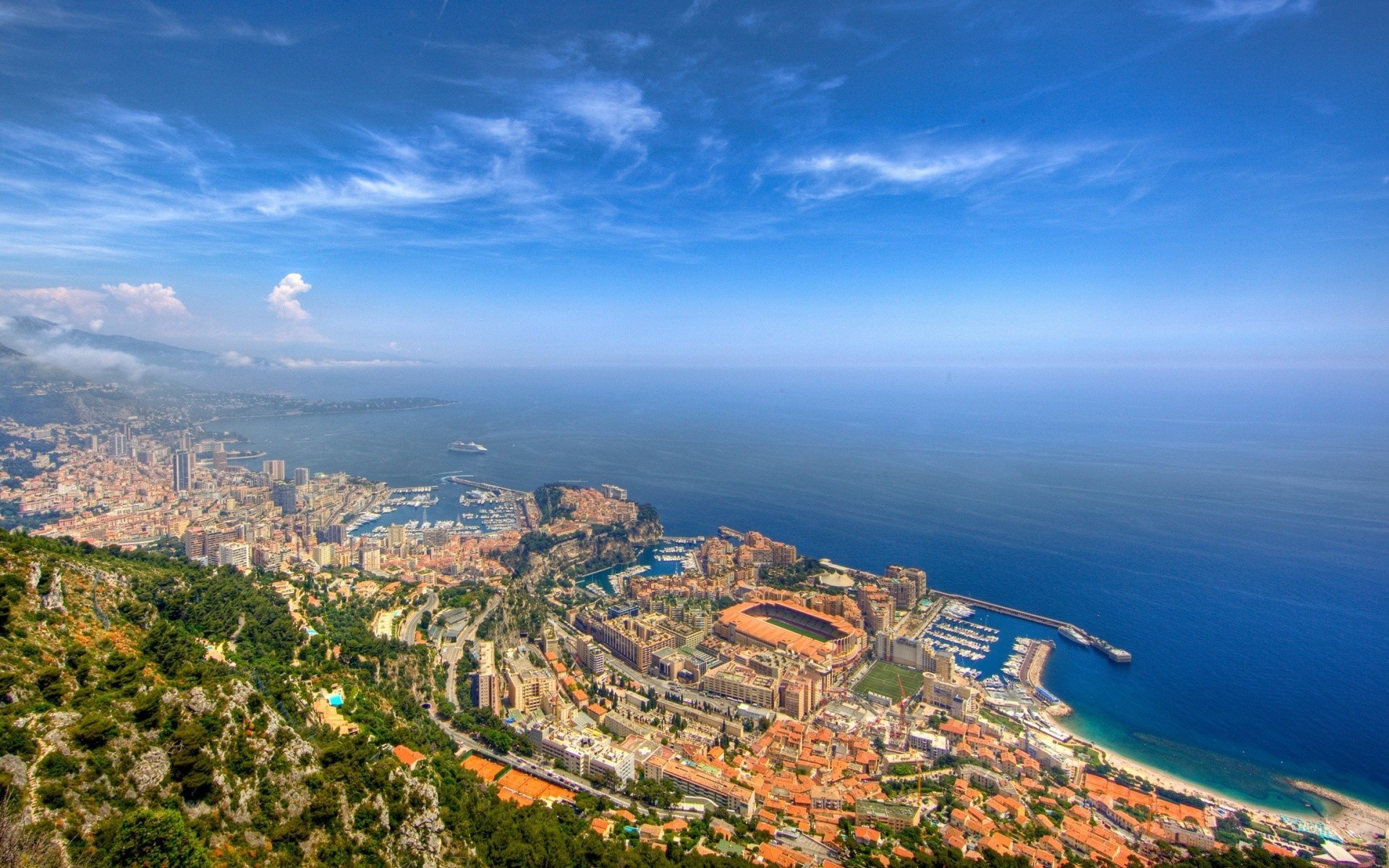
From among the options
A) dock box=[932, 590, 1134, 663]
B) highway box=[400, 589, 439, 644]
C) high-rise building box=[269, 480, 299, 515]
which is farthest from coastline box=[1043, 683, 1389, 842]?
high-rise building box=[269, 480, 299, 515]

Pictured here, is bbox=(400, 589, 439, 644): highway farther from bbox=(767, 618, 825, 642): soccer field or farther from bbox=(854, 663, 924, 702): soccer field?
bbox=(854, 663, 924, 702): soccer field

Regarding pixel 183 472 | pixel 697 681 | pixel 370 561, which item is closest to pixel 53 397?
pixel 183 472

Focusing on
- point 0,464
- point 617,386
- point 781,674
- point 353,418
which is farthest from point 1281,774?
point 617,386

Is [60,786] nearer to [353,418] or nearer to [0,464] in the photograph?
[0,464]

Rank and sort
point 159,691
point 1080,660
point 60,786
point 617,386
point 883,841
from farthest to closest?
point 617,386 < point 1080,660 < point 883,841 < point 159,691 < point 60,786

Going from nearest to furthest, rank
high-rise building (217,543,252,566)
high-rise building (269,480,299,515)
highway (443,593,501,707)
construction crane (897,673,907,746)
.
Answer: construction crane (897,673,907,746) → highway (443,593,501,707) → high-rise building (217,543,252,566) → high-rise building (269,480,299,515)

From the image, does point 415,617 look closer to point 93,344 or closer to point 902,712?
point 902,712

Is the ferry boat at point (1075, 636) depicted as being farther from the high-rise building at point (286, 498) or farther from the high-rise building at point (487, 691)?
the high-rise building at point (286, 498)
